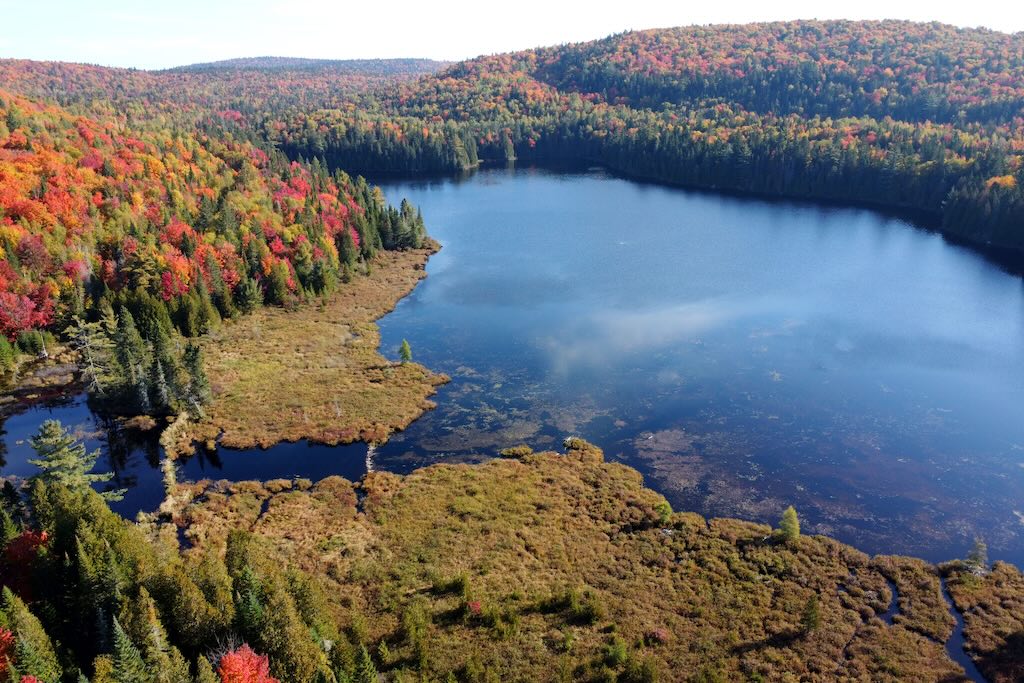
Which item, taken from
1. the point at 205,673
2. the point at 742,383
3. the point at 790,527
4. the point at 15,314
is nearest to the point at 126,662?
the point at 205,673

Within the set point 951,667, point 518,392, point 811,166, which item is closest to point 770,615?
point 951,667

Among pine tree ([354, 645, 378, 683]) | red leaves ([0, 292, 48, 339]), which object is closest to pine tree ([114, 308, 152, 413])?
red leaves ([0, 292, 48, 339])

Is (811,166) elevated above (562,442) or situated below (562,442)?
above

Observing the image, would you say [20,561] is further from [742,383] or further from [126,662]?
[742,383]

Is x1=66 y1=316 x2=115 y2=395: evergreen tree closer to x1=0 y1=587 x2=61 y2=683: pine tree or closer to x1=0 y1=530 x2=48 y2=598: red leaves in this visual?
x1=0 y1=530 x2=48 y2=598: red leaves

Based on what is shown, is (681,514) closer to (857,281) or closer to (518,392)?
(518,392)

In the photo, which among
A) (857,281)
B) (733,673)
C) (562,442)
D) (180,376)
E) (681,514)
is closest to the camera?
(733,673)
